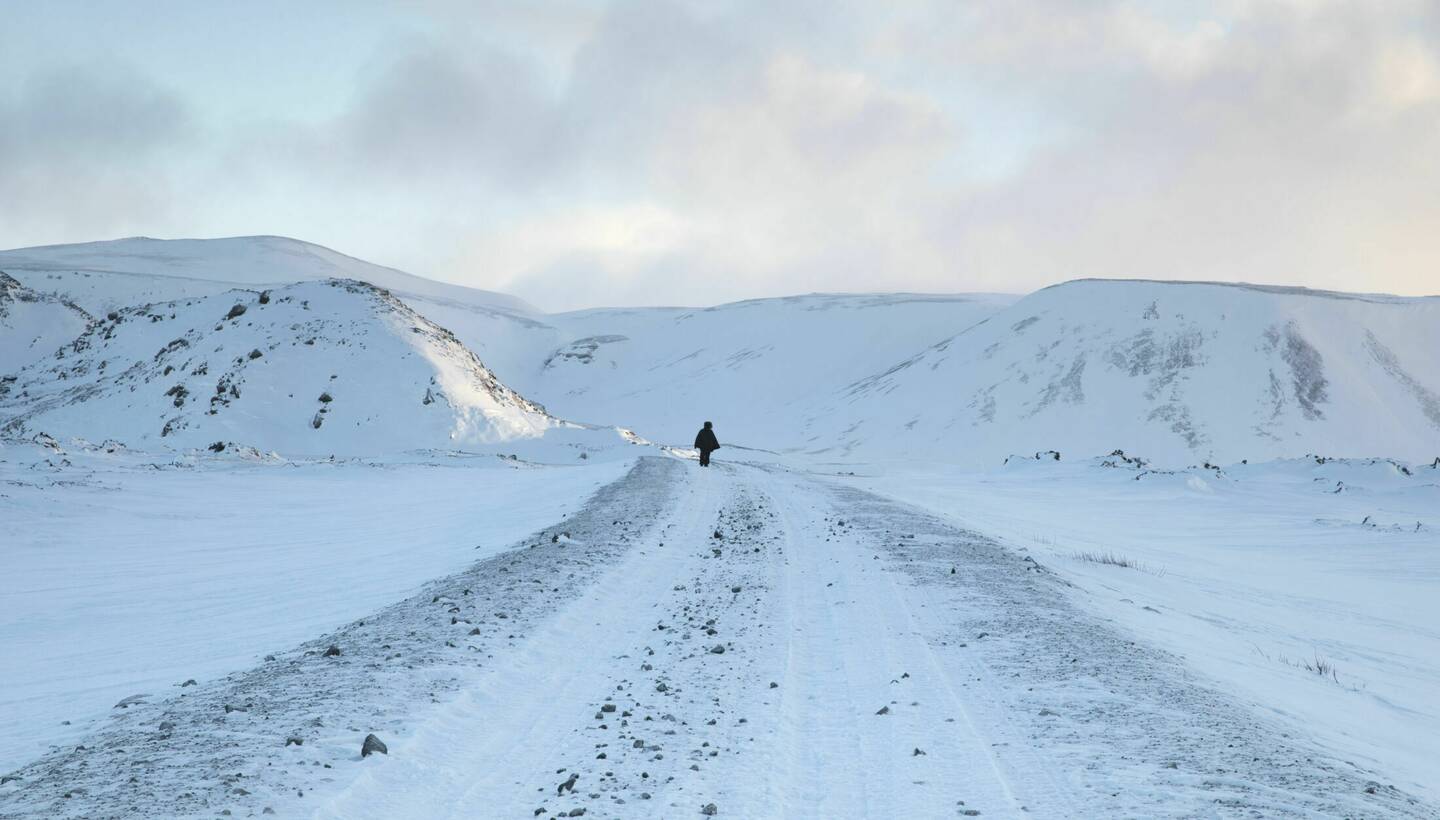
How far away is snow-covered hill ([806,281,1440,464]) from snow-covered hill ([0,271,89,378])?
54788 millimetres

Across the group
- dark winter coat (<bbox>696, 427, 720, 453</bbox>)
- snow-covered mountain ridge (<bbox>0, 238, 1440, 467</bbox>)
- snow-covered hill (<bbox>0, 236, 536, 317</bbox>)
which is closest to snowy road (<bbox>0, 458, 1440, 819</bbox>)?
dark winter coat (<bbox>696, 427, 720, 453</bbox>)

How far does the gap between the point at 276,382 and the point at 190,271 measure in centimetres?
11461

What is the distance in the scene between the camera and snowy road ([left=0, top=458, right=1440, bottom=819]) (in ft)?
15.3

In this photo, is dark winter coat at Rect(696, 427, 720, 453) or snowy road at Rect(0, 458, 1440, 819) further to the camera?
dark winter coat at Rect(696, 427, 720, 453)

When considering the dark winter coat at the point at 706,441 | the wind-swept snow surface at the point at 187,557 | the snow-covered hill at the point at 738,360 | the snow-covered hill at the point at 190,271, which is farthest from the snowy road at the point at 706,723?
the snow-covered hill at the point at 190,271

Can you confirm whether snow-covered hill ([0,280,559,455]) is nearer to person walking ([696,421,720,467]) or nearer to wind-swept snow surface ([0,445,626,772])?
person walking ([696,421,720,467])

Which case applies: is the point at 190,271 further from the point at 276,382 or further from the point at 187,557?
the point at 187,557

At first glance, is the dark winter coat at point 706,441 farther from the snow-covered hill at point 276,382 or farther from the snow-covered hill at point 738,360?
the snow-covered hill at point 738,360

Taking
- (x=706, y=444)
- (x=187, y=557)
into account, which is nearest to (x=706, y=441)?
(x=706, y=444)

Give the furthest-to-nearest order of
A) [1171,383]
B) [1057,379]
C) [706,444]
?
[1057,379]
[1171,383]
[706,444]

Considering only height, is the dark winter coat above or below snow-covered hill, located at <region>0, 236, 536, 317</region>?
below

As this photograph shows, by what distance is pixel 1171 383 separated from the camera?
65688 mm

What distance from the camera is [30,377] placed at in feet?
140

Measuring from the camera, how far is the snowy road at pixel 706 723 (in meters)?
4.65
